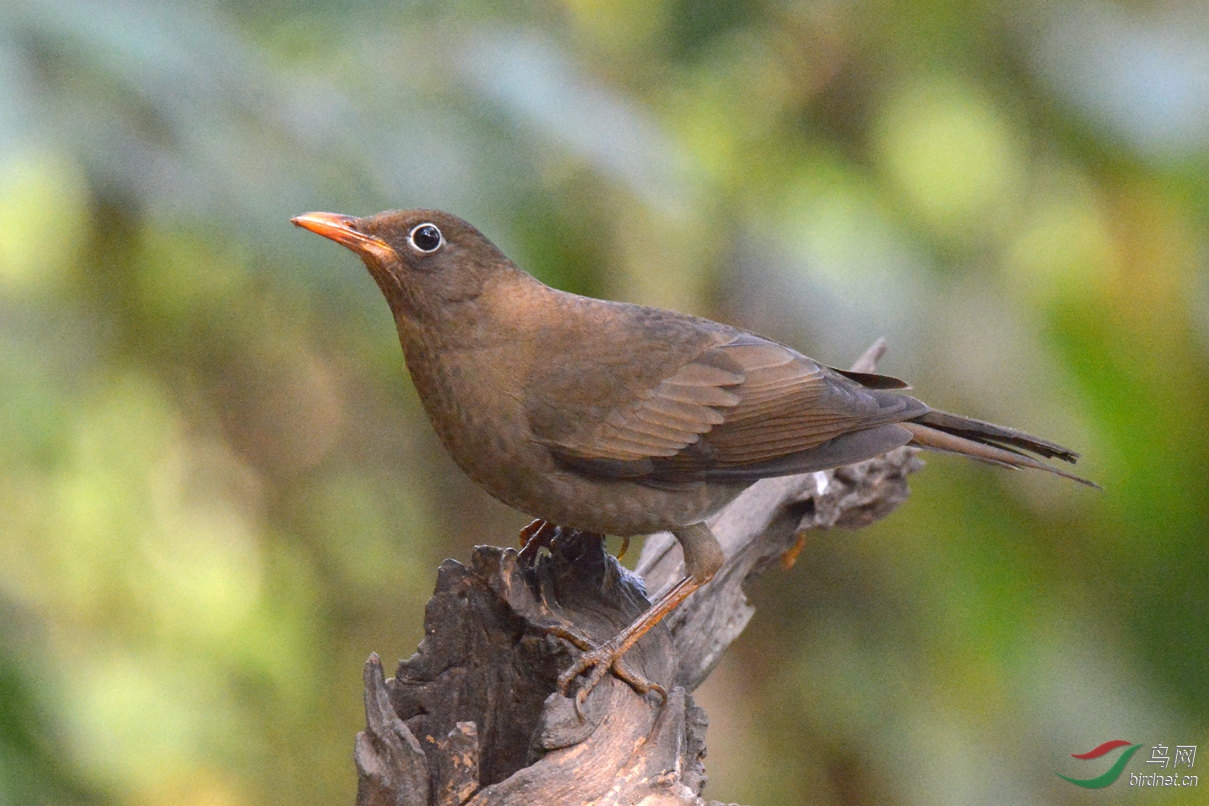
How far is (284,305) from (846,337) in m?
2.35

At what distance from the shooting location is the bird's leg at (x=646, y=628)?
131 inches

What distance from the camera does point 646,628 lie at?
3.53 metres

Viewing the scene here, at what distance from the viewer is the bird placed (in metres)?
3.49

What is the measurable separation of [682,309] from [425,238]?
2.66 metres

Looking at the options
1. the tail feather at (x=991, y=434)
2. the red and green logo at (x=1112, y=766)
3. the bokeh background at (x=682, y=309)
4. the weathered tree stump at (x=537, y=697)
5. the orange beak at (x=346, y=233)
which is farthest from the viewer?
the red and green logo at (x=1112, y=766)

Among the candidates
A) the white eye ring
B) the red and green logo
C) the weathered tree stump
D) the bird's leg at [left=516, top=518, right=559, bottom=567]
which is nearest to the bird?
the white eye ring

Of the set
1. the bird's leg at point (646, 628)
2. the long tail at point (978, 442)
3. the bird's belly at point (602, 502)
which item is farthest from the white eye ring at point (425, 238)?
the long tail at point (978, 442)

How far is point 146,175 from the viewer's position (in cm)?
430

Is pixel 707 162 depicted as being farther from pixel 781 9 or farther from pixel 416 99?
pixel 416 99

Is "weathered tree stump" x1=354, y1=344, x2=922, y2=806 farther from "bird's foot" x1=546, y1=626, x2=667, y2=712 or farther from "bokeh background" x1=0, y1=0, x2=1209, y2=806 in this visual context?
"bokeh background" x1=0, y1=0, x2=1209, y2=806

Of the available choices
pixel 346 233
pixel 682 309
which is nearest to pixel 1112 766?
pixel 682 309

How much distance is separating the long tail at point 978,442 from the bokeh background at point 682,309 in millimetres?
1091

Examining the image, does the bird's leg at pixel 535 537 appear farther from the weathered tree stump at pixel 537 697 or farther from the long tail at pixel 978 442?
the long tail at pixel 978 442

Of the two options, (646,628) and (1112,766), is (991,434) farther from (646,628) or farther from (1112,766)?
(1112,766)
